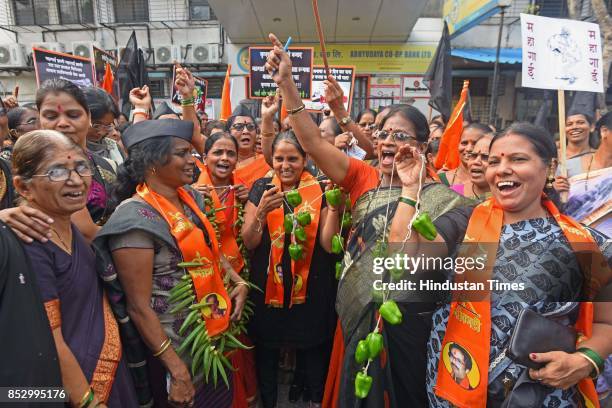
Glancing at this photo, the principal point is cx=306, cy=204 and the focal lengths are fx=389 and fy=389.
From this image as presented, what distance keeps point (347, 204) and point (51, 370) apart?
167cm

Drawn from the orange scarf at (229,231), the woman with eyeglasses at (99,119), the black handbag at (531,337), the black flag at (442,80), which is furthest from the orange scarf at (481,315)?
the black flag at (442,80)

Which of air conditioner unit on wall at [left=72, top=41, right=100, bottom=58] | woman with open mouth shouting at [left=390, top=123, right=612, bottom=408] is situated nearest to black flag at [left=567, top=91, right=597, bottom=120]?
woman with open mouth shouting at [left=390, top=123, right=612, bottom=408]

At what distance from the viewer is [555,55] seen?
2.79 metres

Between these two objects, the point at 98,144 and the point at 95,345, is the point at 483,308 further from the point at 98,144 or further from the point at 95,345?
the point at 98,144

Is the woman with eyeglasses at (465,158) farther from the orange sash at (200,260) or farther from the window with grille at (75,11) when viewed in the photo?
the window with grille at (75,11)

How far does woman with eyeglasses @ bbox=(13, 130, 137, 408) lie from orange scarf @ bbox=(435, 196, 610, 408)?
4.46 ft

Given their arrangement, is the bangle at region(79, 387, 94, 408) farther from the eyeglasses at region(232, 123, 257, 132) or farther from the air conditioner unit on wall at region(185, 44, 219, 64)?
the air conditioner unit on wall at region(185, 44, 219, 64)

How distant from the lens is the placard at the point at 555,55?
9.04 ft

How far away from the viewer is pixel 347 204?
7.93 ft

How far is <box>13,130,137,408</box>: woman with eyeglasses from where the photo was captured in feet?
4.41

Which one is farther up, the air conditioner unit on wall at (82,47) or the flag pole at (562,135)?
the air conditioner unit on wall at (82,47)

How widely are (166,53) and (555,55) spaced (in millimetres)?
12471

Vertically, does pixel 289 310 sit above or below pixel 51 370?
below

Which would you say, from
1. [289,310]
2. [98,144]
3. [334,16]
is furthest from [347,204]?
[334,16]
